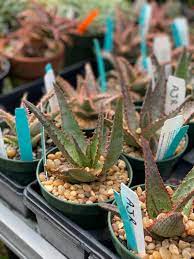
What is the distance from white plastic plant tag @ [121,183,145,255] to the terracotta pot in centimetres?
98

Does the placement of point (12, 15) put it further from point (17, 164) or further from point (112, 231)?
point (112, 231)

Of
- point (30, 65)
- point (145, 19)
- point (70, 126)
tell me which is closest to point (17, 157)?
point (70, 126)

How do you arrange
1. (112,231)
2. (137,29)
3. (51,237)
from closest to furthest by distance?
1. (112,231)
2. (51,237)
3. (137,29)

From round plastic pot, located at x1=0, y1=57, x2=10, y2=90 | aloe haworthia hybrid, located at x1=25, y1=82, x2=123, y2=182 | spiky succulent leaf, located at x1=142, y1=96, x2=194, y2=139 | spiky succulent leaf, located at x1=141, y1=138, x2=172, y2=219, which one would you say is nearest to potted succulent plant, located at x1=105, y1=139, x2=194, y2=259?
spiky succulent leaf, located at x1=141, y1=138, x2=172, y2=219

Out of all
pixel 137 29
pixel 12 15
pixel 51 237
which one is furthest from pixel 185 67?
pixel 12 15

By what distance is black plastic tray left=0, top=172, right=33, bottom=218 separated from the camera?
1089mm

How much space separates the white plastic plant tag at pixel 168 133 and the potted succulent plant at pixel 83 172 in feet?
0.30

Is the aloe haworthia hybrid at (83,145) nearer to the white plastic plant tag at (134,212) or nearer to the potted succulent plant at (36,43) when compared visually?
the white plastic plant tag at (134,212)

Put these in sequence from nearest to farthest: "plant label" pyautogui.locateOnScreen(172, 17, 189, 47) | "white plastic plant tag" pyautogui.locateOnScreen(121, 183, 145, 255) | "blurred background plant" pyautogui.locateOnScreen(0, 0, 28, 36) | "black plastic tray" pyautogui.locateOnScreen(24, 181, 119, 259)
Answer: "white plastic plant tag" pyautogui.locateOnScreen(121, 183, 145, 255) → "black plastic tray" pyautogui.locateOnScreen(24, 181, 119, 259) → "plant label" pyautogui.locateOnScreen(172, 17, 189, 47) → "blurred background plant" pyautogui.locateOnScreen(0, 0, 28, 36)

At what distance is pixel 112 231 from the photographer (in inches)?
34.3

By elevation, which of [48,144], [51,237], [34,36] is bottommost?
[51,237]

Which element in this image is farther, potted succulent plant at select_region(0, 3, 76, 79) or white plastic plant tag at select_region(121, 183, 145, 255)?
potted succulent plant at select_region(0, 3, 76, 79)

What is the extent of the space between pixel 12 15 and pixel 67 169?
1.19 m

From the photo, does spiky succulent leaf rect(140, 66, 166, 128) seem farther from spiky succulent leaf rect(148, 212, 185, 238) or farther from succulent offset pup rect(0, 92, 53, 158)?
spiky succulent leaf rect(148, 212, 185, 238)
